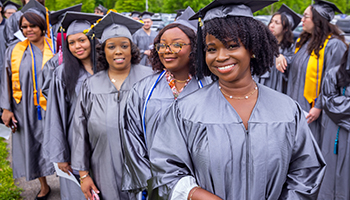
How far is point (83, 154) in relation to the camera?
2.84 m

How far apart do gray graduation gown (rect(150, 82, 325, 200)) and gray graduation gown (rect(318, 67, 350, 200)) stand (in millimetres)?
1771

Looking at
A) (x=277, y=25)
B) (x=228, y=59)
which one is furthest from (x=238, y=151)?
(x=277, y=25)

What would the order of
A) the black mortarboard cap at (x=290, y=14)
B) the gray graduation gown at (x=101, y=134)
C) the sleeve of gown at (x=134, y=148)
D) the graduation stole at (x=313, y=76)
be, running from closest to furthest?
the sleeve of gown at (x=134, y=148) → the gray graduation gown at (x=101, y=134) → the graduation stole at (x=313, y=76) → the black mortarboard cap at (x=290, y=14)

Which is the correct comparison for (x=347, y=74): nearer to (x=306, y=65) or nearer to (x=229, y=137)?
(x=306, y=65)

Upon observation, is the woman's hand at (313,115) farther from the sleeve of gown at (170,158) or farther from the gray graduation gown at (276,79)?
the sleeve of gown at (170,158)

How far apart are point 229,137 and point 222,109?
160 millimetres

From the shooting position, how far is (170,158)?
170cm

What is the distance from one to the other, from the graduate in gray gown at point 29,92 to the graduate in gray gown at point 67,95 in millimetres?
1009

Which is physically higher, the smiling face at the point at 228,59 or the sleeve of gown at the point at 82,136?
the smiling face at the point at 228,59

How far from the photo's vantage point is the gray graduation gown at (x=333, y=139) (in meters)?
3.25

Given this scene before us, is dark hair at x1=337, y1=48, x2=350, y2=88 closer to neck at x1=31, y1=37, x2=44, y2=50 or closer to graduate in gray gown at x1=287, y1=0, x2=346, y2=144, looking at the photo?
graduate in gray gown at x1=287, y1=0, x2=346, y2=144

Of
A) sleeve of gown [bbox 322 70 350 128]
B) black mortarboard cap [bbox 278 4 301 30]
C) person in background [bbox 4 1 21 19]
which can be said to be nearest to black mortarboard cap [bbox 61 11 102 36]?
sleeve of gown [bbox 322 70 350 128]

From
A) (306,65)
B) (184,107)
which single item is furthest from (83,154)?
(306,65)

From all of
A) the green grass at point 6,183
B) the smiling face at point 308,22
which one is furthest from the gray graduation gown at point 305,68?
the green grass at point 6,183
